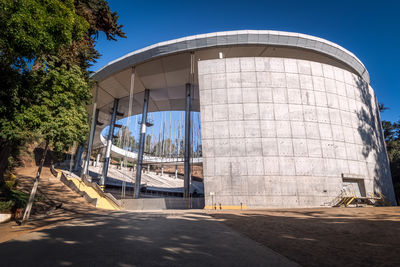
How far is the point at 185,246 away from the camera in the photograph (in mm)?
4625

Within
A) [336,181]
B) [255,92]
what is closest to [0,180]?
[255,92]

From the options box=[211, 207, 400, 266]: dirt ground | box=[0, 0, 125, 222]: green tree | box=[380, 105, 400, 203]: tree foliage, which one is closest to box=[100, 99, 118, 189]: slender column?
box=[0, 0, 125, 222]: green tree

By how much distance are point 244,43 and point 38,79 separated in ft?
64.5

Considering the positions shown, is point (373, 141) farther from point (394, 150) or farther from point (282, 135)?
point (394, 150)

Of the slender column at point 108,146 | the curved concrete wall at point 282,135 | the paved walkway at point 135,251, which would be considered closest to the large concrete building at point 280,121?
the curved concrete wall at point 282,135

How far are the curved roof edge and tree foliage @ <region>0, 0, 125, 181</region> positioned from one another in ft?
46.0

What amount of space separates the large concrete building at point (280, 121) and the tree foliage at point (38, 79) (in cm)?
1186

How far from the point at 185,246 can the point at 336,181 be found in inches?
787

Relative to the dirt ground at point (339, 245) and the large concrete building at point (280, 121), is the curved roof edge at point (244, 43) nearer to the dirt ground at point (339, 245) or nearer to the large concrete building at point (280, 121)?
the large concrete building at point (280, 121)

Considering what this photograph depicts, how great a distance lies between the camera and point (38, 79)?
10750 millimetres

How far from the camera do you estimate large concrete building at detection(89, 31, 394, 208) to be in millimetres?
18734

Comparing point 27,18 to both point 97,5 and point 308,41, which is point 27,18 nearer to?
point 97,5

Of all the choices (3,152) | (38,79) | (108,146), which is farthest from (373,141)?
(108,146)

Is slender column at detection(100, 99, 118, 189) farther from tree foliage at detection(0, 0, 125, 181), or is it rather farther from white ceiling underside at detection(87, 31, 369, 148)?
tree foliage at detection(0, 0, 125, 181)
